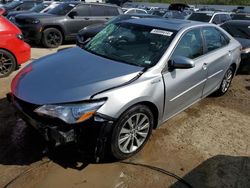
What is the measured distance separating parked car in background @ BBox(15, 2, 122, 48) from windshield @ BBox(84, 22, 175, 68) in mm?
5931

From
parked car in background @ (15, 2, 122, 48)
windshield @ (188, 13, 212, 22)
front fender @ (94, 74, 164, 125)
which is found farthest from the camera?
windshield @ (188, 13, 212, 22)

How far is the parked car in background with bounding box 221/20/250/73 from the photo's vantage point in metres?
7.29

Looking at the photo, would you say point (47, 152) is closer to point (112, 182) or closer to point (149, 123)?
point (112, 182)

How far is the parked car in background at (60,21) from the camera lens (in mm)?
9680

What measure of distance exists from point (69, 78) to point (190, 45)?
1970 millimetres

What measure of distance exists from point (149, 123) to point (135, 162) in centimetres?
52

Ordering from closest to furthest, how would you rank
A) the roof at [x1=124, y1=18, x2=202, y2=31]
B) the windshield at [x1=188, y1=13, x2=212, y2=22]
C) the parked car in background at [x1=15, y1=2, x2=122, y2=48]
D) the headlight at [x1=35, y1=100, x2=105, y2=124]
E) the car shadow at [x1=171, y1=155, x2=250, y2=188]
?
the headlight at [x1=35, y1=100, x2=105, y2=124]
the car shadow at [x1=171, y1=155, x2=250, y2=188]
the roof at [x1=124, y1=18, x2=202, y2=31]
the parked car in background at [x1=15, y1=2, x2=122, y2=48]
the windshield at [x1=188, y1=13, x2=212, y2=22]

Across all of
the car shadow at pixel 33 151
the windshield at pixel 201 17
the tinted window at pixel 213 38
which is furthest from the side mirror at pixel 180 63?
the windshield at pixel 201 17

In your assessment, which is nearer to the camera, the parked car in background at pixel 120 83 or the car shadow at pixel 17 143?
the parked car in background at pixel 120 83

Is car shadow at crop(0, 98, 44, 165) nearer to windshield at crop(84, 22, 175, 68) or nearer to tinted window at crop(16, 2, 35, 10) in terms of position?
windshield at crop(84, 22, 175, 68)

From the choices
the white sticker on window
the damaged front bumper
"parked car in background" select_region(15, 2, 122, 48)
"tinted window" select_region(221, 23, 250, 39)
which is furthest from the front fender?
"parked car in background" select_region(15, 2, 122, 48)

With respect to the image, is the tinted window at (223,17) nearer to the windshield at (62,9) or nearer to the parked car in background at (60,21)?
the parked car in background at (60,21)

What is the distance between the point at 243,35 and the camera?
8195 millimetres

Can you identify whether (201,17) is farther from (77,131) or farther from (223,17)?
(77,131)
